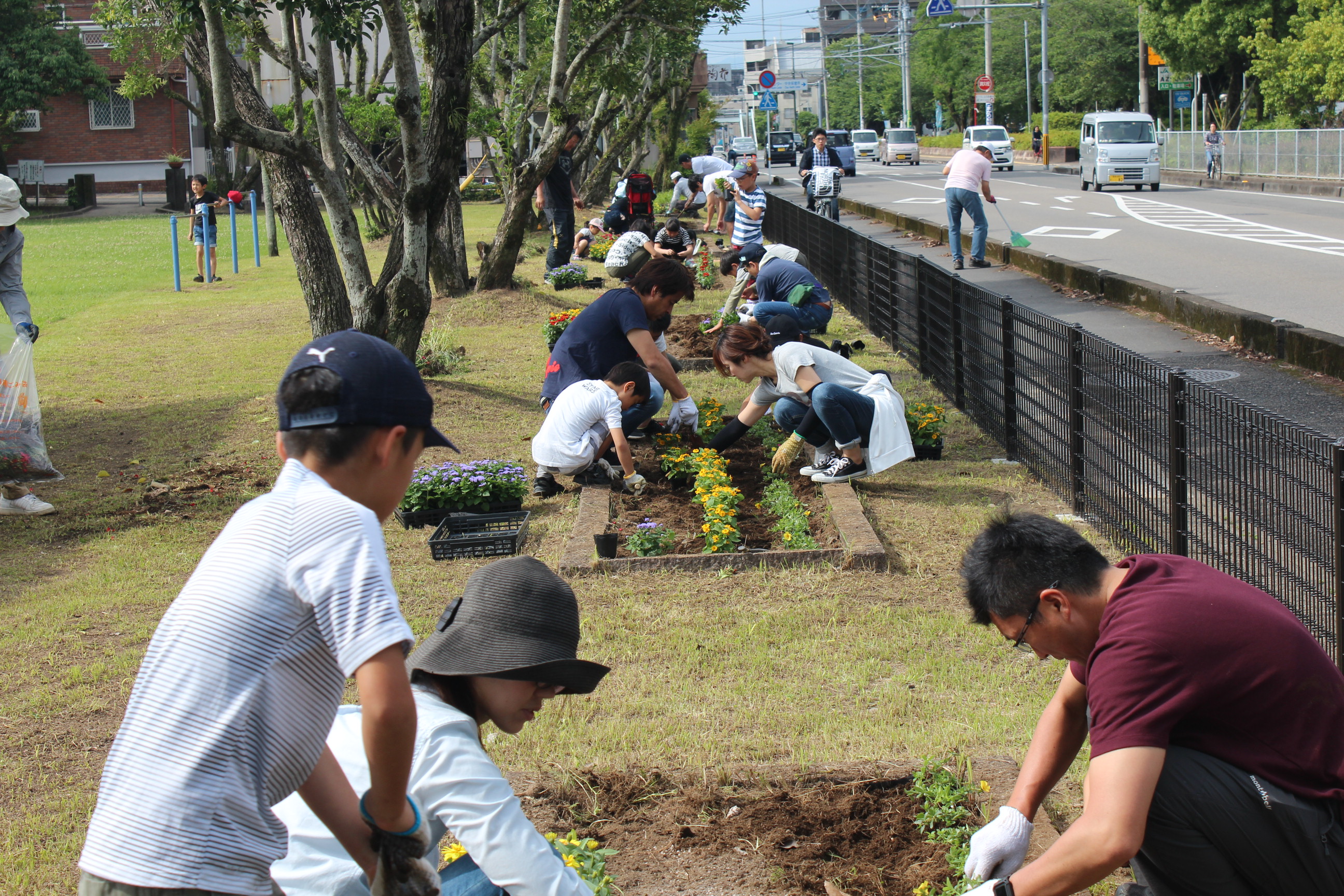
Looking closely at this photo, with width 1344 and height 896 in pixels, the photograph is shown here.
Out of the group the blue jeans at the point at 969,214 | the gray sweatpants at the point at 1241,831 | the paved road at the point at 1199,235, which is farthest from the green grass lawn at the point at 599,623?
the blue jeans at the point at 969,214

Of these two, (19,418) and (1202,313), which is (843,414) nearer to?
(19,418)

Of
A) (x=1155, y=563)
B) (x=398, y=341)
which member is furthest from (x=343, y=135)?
(x=1155, y=563)

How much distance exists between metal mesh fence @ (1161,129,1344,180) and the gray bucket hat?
104 ft

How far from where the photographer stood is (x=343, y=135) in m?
13.6

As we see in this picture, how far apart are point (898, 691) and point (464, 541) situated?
262 cm

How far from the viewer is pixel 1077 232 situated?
72.4 ft

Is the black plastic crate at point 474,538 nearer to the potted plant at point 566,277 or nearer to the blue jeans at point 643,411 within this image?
the blue jeans at point 643,411

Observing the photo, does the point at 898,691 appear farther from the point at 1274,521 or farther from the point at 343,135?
the point at 343,135

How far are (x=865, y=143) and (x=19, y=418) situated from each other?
72.9 m

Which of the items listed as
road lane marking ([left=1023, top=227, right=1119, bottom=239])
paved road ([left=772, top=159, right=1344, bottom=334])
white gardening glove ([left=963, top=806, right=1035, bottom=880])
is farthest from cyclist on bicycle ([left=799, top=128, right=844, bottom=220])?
white gardening glove ([left=963, top=806, right=1035, bottom=880])

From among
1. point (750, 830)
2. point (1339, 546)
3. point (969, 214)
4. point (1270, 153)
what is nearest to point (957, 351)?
point (1339, 546)

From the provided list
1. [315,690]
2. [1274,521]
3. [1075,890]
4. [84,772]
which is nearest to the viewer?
[315,690]

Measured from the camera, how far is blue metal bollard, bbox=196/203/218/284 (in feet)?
61.2

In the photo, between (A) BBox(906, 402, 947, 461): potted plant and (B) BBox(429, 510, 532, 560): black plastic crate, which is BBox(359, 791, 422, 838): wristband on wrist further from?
(A) BBox(906, 402, 947, 461): potted plant
